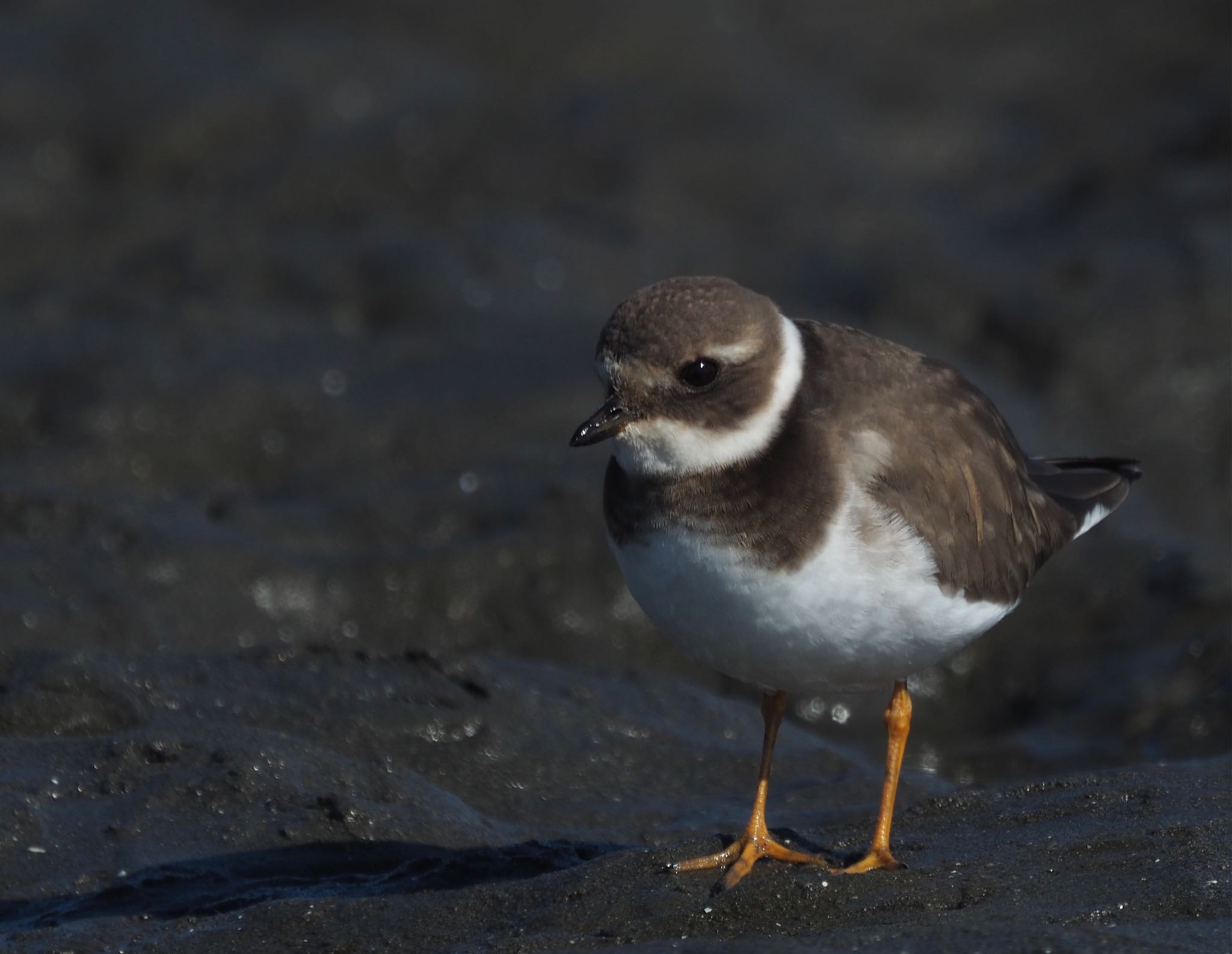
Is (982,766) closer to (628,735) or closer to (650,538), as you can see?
(628,735)

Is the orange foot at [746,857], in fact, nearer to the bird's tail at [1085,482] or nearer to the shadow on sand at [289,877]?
the shadow on sand at [289,877]

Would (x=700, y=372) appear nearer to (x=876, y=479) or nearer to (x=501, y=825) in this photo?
(x=876, y=479)

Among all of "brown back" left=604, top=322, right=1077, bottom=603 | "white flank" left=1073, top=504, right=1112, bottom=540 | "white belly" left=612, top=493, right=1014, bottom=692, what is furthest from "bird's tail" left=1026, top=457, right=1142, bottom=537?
"white belly" left=612, top=493, right=1014, bottom=692

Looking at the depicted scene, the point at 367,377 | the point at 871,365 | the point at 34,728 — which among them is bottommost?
the point at 34,728

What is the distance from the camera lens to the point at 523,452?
34.2 ft

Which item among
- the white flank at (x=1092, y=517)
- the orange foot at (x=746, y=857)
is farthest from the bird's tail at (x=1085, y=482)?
the orange foot at (x=746, y=857)

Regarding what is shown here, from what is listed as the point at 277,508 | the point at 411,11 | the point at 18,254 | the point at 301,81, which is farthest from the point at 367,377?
the point at 411,11

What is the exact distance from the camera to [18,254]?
12578 mm

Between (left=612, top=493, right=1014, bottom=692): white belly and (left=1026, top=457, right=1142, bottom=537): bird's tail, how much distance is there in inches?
56.1

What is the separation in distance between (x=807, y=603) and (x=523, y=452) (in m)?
5.14

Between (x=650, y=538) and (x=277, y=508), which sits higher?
(x=650, y=538)

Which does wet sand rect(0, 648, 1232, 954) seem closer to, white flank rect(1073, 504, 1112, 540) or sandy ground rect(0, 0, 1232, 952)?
sandy ground rect(0, 0, 1232, 952)

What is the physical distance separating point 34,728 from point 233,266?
5.90 meters

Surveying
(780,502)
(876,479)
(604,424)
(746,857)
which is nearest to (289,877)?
(746,857)
